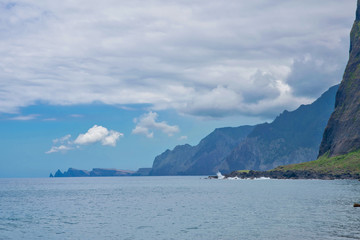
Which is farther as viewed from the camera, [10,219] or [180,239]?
[10,219]

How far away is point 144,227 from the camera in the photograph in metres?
66.2

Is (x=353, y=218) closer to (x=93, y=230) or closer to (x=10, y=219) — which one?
(x=93, y=230)

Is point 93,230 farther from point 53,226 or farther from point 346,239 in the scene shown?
point 346,239

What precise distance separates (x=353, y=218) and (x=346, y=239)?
67.4 ft

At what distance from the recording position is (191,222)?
70375 mm

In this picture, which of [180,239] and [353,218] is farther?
[353,218]

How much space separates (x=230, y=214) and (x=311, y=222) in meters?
18.6

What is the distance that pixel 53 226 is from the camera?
70375 millimetres

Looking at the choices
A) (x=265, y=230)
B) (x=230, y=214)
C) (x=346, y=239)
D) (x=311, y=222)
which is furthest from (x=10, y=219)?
(x=346, y=239)

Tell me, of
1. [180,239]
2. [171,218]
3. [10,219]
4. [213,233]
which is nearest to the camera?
[180,239]

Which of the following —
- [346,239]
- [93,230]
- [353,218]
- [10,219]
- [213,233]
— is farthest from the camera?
[10,219]

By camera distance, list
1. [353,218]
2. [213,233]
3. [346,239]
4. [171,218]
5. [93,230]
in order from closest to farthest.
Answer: [346,239] → [213,233] → [93,230] → [353,218] → [171,218]

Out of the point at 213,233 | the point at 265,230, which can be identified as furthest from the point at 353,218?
the point at 213,233

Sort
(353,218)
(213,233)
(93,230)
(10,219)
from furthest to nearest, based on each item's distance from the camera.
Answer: (10,219)
(353,218)
(93,230)
(213,233)
